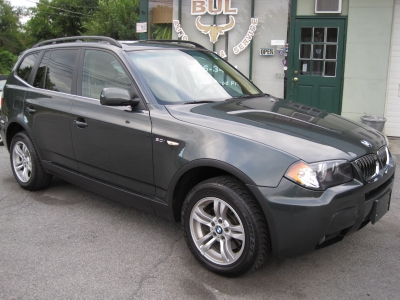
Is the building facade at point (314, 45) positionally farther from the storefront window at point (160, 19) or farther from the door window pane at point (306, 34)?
the storefront window at point (160, 19)

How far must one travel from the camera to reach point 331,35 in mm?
8789

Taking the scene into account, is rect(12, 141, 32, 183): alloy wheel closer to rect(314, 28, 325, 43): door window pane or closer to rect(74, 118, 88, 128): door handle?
rect(74, 118, 88, 128): door handle

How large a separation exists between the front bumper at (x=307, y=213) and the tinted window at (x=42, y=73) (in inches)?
122

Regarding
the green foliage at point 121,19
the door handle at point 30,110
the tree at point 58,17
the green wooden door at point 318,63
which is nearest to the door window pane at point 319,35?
the green wooden door at point 318,63

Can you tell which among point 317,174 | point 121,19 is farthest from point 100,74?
point 121,19

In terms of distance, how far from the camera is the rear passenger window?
455 centimetres

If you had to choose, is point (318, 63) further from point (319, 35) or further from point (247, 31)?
point (247, 31)

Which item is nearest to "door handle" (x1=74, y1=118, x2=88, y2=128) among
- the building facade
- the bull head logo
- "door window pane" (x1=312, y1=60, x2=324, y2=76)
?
the building facade

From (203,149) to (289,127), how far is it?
671 mm

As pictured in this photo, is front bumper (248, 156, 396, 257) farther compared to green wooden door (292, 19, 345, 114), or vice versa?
green wooden door (292, 19, 345, 114)

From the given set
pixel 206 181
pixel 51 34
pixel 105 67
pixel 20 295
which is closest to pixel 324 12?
pixel 105 67

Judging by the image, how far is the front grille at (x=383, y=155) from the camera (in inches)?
135

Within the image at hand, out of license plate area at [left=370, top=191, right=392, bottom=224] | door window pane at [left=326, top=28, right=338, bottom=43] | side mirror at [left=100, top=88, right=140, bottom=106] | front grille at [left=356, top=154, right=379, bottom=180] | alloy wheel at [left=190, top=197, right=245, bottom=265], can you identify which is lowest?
alloy wheel at [left=190, top=197, right=245, bottom=265]

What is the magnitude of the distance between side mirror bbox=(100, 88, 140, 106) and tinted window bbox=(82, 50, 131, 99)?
0.78ft
